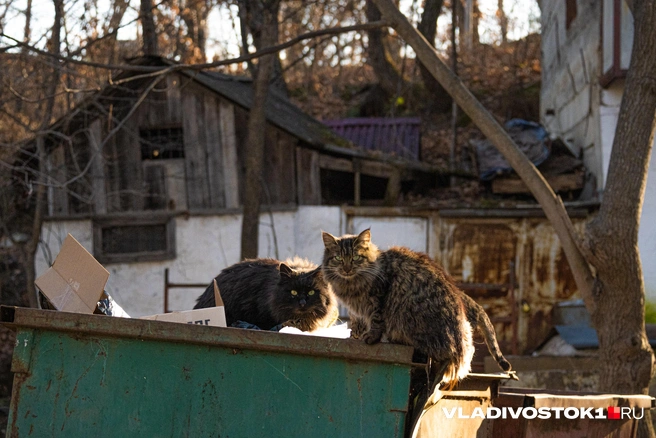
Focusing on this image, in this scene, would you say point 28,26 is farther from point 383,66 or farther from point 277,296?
point 383,66

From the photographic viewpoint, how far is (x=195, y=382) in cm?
369

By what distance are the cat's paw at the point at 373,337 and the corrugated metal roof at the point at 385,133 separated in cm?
1139

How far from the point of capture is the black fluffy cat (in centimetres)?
559

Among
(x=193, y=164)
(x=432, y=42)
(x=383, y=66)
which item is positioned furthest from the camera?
(x=383, y=66)

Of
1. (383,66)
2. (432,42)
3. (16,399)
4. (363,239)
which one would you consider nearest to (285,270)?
(363,239)

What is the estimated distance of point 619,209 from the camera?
693 cm

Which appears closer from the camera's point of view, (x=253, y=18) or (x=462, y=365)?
(x=462, y=365)

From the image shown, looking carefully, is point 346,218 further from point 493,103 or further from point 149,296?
point 493,103

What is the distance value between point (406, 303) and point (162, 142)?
10.9m

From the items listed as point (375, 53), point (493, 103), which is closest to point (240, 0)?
point (375, 53)

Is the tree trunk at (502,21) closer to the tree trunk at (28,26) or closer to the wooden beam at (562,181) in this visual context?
the wooden beam at (562,181)

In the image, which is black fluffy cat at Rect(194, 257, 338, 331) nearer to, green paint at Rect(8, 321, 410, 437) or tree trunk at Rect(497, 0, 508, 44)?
green paint at Rect(8, 321, 410, 437)

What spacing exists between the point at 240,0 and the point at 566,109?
254 inches

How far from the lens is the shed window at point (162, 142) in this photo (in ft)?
46.4
